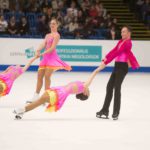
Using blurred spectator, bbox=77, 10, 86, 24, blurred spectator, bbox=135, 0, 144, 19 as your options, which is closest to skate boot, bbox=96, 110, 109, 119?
blurred spectator, bbox=77, 10, 86, 24

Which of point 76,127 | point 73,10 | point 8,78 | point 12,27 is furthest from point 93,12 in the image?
point 76,127

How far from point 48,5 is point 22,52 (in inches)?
89.4

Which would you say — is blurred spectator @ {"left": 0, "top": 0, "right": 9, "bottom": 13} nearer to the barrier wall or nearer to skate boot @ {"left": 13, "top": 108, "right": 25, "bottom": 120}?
the barrier wall

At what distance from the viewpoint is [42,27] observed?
15.7 metres

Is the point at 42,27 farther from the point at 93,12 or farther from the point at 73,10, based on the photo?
the point at 93,12

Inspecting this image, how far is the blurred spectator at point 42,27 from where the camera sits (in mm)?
15634

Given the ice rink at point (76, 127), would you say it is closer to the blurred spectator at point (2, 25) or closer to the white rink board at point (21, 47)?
the white rink board at point (21, 47)

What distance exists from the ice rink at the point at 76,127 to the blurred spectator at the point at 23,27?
210 inches

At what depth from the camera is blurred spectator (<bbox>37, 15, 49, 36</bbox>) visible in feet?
51.3

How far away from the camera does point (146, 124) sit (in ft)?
23.0

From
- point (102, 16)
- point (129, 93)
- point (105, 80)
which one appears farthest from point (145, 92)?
point (102, 16)

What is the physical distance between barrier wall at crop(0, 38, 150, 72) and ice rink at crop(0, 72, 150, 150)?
4.90 meters

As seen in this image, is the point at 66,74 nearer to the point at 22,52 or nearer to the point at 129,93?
the point at 22,52

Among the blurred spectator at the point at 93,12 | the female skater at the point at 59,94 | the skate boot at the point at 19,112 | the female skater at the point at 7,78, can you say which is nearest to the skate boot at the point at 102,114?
the female skater at the point at 59,94
